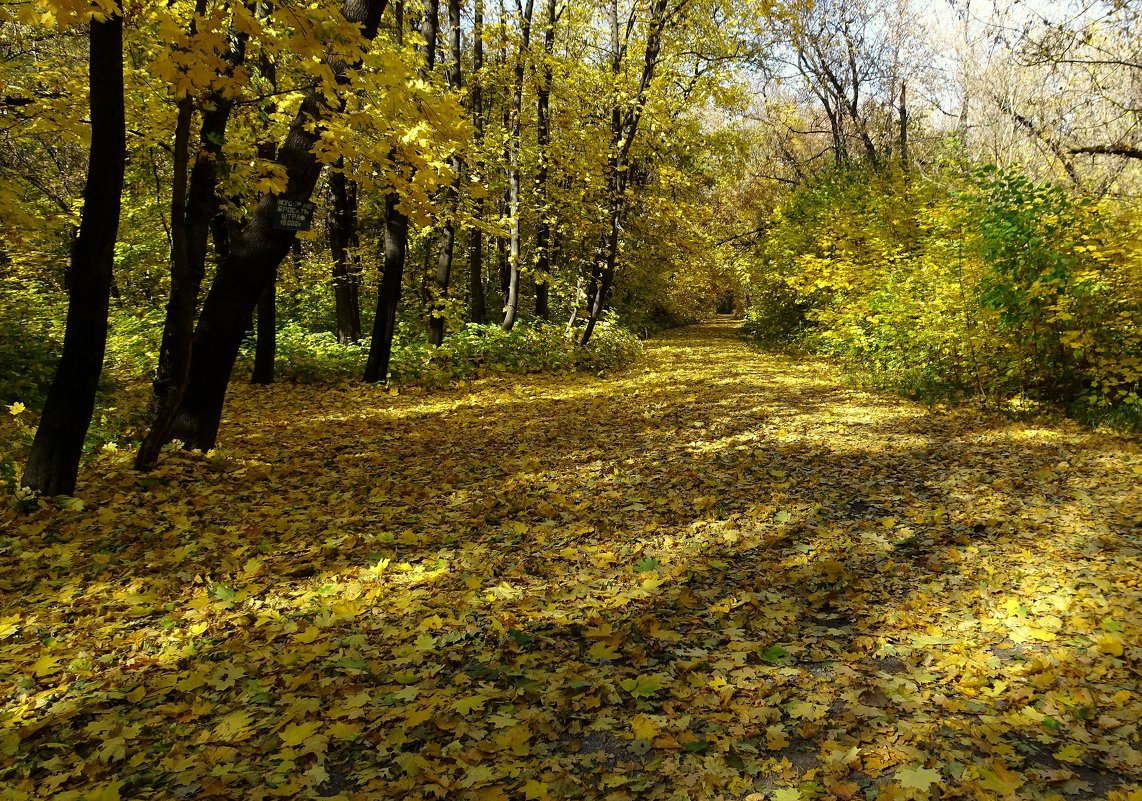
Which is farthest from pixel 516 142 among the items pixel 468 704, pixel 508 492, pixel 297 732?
pixel 297 732

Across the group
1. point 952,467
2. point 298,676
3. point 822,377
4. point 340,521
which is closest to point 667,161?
point 822,377

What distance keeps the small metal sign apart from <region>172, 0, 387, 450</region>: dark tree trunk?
0.08 meters

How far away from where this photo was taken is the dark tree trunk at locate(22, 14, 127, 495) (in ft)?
13.6

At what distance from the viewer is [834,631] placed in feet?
11.5

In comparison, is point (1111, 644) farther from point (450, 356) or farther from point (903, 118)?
point (903, 118)

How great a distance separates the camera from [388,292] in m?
10.5

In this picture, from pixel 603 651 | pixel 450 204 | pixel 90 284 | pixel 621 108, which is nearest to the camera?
pixel 603 651

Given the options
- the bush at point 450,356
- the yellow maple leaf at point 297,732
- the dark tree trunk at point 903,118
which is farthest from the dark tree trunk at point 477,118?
the dark tree trunk at point 903,118

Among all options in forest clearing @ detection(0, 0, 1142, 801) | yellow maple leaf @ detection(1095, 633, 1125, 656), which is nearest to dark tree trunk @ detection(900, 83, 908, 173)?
forest clearing @ detection(0, 0, 1142, 801)

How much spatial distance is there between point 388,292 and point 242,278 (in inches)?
191

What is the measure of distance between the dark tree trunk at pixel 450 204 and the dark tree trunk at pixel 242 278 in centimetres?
540

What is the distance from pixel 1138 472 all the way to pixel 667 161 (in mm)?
16240

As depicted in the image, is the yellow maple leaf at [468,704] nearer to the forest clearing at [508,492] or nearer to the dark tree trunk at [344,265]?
the forest clearing at [508,492]

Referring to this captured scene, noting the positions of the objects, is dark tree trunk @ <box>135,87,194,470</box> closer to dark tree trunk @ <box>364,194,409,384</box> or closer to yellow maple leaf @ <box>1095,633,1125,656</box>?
dark tree trunk @ <box>364,194,409,384</box>
